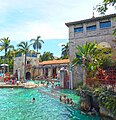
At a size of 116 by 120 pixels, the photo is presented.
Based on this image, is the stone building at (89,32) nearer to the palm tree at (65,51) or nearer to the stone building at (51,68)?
the stone building at (51,68)

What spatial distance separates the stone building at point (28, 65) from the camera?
2338 inches

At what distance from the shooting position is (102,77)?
770 inches

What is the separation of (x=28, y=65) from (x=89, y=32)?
98.6ft

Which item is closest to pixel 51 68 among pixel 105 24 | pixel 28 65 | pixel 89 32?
pixel 28 65

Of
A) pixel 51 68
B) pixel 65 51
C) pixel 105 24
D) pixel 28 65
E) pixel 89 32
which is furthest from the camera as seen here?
pixel 65 51

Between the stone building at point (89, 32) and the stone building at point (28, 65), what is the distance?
25375 millimetres

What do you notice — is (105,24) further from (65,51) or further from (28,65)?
(65,51)

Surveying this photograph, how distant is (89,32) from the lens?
1384 inches

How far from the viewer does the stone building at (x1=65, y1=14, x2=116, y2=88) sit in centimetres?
3301

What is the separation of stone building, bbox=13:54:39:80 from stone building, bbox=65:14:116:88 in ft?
83.3

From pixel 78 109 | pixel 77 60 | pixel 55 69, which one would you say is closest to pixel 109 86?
pixel 78 109

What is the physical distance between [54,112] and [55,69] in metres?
41.7

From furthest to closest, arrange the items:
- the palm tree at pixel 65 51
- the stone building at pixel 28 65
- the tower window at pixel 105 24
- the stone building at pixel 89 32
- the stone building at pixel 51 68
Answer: the palm tree at pixel 65 51, the stone building at pixel 28 65, the stone building at pixel 51 68, the tower window at pixel 105 24, the stone building at pixel 89 32

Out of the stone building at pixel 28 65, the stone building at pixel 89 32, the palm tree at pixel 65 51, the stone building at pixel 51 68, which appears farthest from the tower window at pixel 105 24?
the palm tree at pixel 65 51
